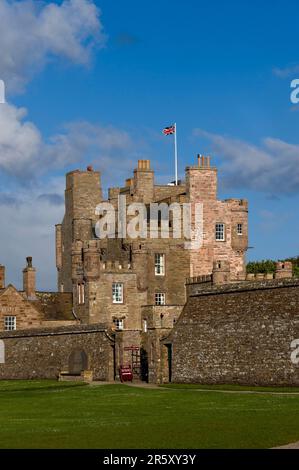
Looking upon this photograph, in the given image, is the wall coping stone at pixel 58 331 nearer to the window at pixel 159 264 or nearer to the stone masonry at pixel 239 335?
the stone masonry at pixel 239 335

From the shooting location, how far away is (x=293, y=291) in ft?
170

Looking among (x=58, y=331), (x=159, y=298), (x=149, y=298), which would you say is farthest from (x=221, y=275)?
(x=58, y=331)

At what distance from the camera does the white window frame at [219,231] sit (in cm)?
9434

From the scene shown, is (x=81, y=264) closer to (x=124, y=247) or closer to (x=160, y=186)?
(x=124, y=247)

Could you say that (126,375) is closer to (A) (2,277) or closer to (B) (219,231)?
(A) (2,277)

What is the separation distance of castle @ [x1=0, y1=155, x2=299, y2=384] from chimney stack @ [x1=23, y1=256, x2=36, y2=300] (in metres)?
0.10

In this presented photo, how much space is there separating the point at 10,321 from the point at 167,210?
17.5m

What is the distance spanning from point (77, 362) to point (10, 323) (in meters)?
17.6

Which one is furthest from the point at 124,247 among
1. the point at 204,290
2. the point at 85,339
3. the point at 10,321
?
the point at 204,290

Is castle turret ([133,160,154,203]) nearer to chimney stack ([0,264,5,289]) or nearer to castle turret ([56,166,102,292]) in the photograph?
castle turret ([56,166,102,292])

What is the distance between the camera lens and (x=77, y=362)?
69062 mm

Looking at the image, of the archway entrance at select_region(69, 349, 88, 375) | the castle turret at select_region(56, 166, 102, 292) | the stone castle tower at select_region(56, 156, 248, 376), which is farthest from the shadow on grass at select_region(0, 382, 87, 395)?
the castle turret at select_region(56, 166, 102, 292)

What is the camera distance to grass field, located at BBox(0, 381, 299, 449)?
2736cm

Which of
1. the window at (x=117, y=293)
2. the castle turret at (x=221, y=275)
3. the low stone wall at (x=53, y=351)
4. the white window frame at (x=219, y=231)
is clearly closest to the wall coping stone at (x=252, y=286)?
the low stone wall at (x=53, y=351)
